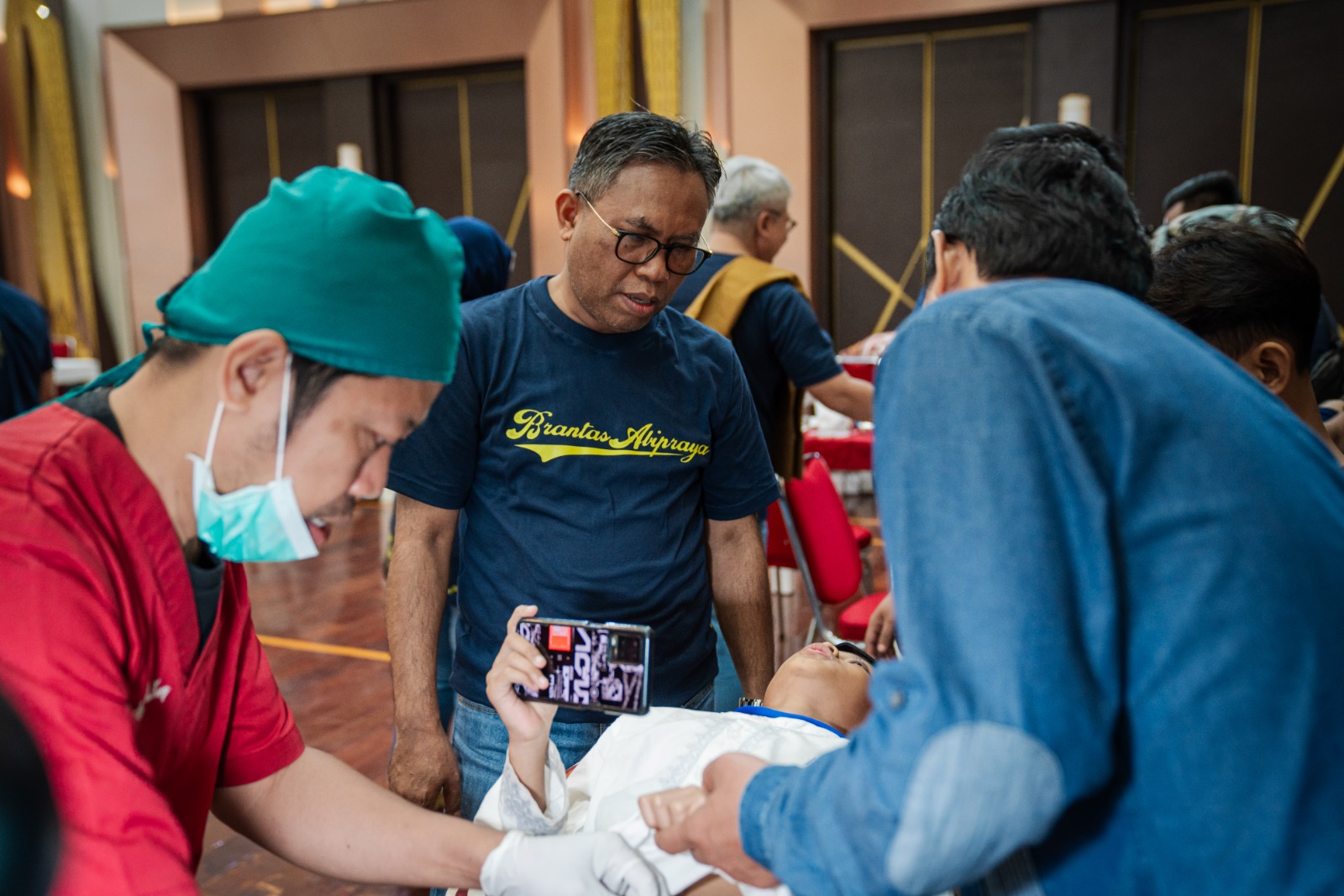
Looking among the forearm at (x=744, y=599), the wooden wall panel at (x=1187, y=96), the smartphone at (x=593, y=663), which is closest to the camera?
the smartphone at (x=593, y=663)

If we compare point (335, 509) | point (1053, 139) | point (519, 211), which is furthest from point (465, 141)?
point (1053, 139)

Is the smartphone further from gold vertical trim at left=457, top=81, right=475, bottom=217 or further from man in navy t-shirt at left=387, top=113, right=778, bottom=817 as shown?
gold vertical trim at left=457, top=81, right=475, bottom=217

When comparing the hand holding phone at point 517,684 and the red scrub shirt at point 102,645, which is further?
the hand holding phone at point 517,684

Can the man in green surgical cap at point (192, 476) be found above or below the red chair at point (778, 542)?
above

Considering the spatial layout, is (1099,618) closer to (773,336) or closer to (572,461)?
(572,461)

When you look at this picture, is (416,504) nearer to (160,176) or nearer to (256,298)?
(256,298)

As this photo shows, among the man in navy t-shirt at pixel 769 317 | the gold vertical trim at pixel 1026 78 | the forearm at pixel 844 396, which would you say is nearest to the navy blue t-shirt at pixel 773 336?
the man in navy t-shirt at pixel 769 317

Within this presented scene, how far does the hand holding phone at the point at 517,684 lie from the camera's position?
139 centimetres

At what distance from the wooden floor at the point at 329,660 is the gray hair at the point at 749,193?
166 centimetres

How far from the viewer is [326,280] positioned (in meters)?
0.95

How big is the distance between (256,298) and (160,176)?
394 inches

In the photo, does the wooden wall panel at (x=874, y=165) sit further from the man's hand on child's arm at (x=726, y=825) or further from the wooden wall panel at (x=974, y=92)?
the man's hand on child's arm at (x=726, y=825)

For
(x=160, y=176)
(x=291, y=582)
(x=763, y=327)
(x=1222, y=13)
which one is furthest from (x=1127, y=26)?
(x=160, y=176)

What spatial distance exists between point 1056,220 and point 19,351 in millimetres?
3852
